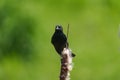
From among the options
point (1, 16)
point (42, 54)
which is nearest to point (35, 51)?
point (42, 54)

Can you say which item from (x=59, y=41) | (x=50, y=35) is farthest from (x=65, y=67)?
(x=50, y=35)

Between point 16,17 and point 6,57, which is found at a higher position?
point 16,17

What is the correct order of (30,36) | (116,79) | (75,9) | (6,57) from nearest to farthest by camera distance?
(116,79)
(6,57)
(30,36)
(75,9)

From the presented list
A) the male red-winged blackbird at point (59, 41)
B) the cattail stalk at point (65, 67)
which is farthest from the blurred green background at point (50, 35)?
the cattail stalk at point (65, 67)

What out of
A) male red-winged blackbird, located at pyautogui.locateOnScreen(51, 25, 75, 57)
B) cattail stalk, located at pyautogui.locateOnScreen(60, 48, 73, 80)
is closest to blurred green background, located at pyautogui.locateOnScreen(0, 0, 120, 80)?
male red-winged blackbird, located at pyautogui.locateOnScreen(51, 25, 75, 57)

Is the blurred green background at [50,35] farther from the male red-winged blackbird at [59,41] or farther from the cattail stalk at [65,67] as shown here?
the cattail stalk at [65,67]

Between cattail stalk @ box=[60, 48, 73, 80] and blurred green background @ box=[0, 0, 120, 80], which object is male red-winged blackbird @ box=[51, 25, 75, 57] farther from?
blurred green background @ box=[0, 0, 120, 80]

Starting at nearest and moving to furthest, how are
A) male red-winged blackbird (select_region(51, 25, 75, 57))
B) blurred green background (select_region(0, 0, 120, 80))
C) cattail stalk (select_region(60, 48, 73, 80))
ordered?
1. cattail stalk (select_region(60, 48, 73, 80))
2. male red-winged blackbird (select_region(51, 25, 75, 57))
3. blurred green background (select_region(0, 0, 120, 80))

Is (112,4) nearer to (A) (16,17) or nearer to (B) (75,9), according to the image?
(B) (75,9)
